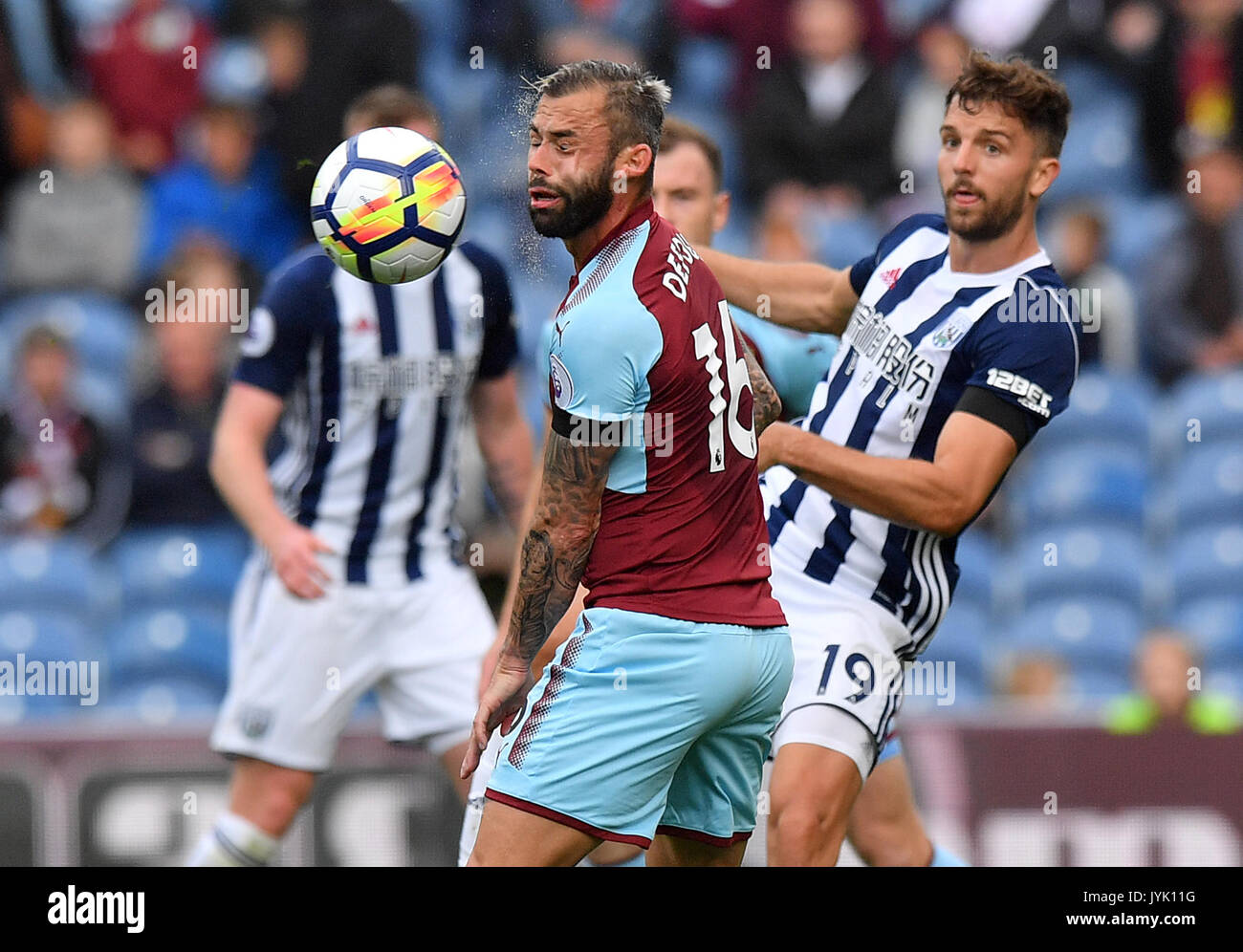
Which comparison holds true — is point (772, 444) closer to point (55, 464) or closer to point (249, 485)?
point (249, 485)

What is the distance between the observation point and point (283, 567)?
5.80m

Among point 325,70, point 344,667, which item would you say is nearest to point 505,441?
point 344,667

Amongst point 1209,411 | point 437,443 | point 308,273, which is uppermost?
point 308,273

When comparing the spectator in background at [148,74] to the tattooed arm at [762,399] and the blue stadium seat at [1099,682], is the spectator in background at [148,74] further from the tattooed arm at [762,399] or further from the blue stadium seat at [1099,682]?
the tattooed arm at [762,399]

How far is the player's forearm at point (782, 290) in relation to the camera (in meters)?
5.25

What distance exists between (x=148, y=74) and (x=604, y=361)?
697cm

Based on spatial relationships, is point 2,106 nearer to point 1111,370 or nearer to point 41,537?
point 41,537

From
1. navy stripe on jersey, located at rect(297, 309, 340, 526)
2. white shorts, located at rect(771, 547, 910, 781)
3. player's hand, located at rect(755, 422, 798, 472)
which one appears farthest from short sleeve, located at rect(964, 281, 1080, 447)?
navy stripe on jersey, located at rect(297, 309, 340, 526)

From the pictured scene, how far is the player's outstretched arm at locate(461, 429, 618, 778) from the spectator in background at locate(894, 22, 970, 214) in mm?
5805

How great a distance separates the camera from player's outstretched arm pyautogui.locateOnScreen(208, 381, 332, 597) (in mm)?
5805

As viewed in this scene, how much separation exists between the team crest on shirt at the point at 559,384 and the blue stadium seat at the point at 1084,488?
537 cm

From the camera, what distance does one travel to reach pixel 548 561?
159 inches

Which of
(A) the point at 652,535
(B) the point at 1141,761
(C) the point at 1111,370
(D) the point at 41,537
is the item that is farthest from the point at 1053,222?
(A) the point at 652,535

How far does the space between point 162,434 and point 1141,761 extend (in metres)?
4.53
